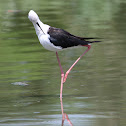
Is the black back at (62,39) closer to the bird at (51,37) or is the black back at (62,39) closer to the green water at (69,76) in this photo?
the bird at (51,37)

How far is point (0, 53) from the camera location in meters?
10.0

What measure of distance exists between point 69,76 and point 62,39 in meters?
1.23

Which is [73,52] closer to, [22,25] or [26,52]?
[26,52]

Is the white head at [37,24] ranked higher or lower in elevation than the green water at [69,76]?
higher

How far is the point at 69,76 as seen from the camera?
8.04 m

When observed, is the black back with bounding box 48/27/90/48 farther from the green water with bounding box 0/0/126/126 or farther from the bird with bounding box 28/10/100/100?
the green water with bounding box 0/0/126/126

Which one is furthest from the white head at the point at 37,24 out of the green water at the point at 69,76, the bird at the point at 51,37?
the green water at the point at 69,76

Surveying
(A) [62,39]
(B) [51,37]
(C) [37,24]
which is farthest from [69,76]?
(C) [37,24]

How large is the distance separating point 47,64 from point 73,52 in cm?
116

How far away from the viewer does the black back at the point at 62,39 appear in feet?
22.5

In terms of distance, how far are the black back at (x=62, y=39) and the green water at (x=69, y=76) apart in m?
0.71

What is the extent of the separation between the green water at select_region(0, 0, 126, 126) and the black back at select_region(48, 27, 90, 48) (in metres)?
0.71

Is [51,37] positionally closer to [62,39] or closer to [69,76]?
[62,39]

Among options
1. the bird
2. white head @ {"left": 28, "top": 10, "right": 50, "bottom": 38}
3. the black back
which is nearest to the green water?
the bird
